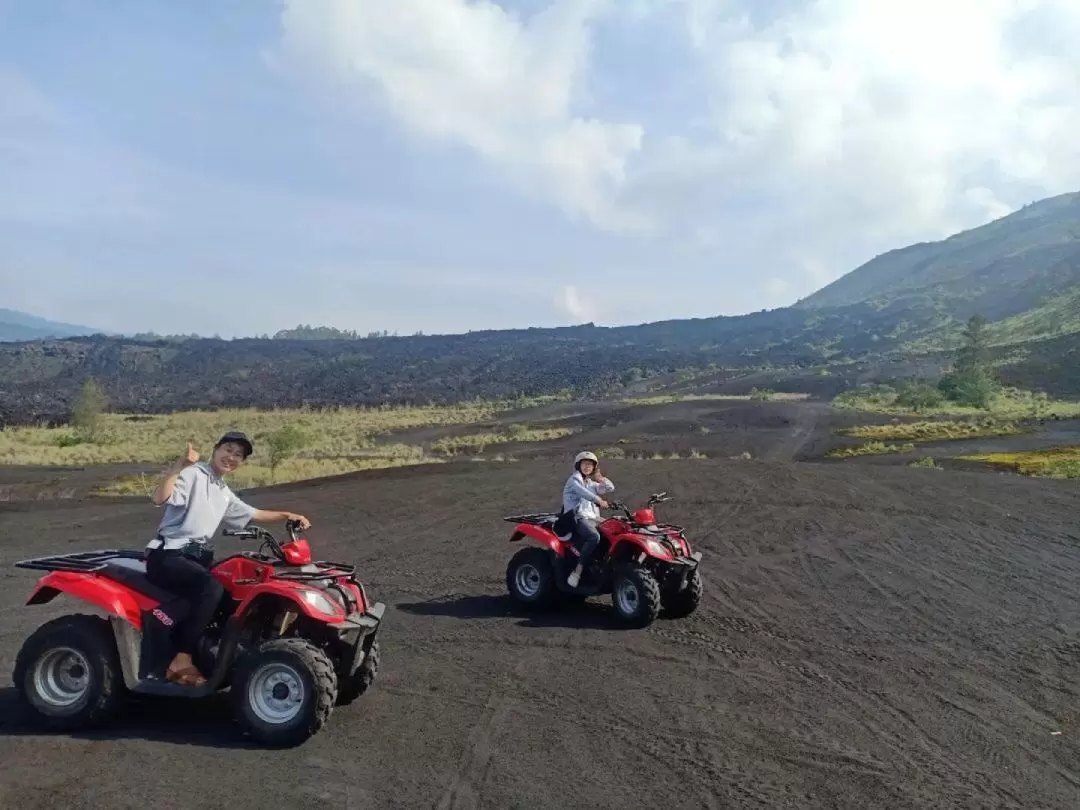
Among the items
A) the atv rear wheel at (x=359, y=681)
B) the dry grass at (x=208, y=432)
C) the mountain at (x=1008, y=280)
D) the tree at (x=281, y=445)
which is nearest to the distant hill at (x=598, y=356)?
the mountain at (x=1008, y=280)

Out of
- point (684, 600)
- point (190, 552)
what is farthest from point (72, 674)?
point (684, 600)

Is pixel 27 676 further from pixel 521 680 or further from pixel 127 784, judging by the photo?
pixel 521 680

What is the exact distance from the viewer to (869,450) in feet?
124

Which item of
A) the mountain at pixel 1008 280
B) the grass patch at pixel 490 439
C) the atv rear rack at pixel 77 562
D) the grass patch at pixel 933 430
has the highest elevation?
the mountain at pixel 1008 280

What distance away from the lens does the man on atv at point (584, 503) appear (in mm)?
10039

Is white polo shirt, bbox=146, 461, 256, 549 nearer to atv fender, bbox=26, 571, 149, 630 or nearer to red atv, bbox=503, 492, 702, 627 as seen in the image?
atv fender, bbox=26, 571, 149, 630

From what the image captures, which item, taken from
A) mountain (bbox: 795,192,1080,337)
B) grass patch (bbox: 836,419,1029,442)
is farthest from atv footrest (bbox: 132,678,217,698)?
mountain (bbox: 795,192,1080,337)

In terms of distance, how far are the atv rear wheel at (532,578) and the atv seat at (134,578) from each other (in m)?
5.12

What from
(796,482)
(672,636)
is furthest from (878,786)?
A: (796,482)

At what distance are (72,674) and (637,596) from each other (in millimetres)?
5616

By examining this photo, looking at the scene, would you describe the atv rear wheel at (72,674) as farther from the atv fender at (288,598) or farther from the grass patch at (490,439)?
the grass patch at (490,439)

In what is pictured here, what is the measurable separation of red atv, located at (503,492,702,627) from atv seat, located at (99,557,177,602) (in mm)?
5009

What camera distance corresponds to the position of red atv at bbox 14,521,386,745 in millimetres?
6008

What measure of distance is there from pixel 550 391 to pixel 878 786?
103m
